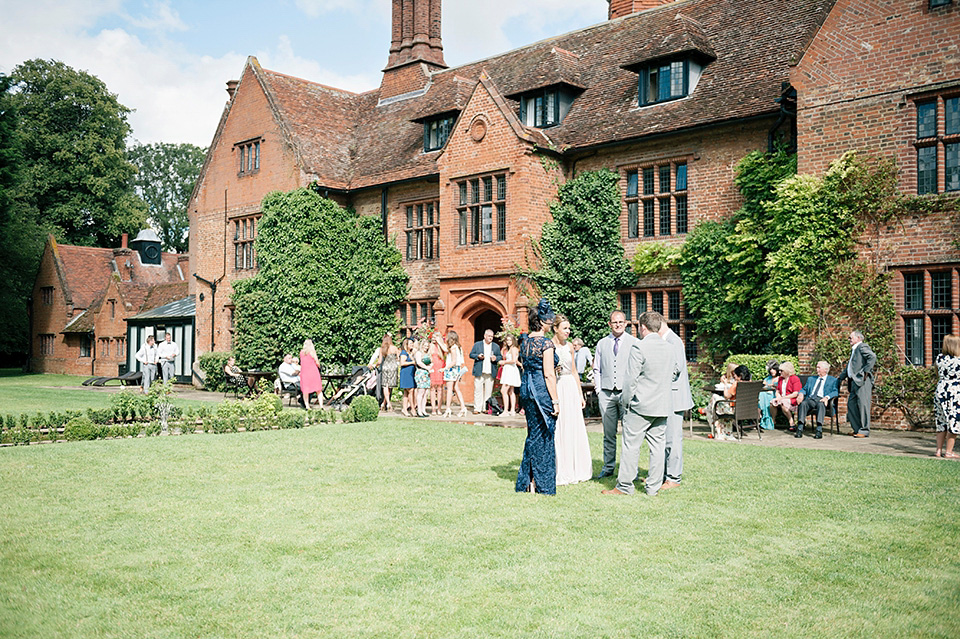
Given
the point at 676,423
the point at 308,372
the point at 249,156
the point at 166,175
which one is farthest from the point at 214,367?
the point at 166,175

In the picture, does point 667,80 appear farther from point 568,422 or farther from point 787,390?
point 568,422

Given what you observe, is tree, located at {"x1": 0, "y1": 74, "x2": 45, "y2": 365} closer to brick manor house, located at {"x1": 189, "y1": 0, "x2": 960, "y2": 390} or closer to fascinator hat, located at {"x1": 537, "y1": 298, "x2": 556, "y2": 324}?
brick manor house, located at {"x1": 189, "y1": 0, "x2": 960, "y2": 390}

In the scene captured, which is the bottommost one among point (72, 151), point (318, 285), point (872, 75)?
point (318, 285)

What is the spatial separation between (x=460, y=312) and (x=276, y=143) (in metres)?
10.2

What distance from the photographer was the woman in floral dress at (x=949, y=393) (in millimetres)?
11242

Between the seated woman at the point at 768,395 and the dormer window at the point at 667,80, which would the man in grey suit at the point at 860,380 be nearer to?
the seated woman at the point at 768,395

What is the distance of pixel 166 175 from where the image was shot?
81.2 m

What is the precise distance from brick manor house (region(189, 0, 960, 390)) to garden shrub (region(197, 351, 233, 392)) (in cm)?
80

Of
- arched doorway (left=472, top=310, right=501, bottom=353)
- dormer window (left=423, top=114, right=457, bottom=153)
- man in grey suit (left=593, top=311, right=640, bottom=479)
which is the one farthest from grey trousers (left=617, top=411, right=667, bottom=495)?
dormer window (left=423, top=114, right=457, bottom=153)

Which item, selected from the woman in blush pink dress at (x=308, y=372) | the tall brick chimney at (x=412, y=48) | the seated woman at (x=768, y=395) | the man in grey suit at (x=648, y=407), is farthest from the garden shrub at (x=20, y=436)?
the tall brick chimney at (x=412, y=48)

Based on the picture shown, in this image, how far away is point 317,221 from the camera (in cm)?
2584

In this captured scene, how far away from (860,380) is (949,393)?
3.50m

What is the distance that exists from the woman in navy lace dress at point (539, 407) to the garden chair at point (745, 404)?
6.20 m

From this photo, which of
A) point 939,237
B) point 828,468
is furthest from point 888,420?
point 828,468
